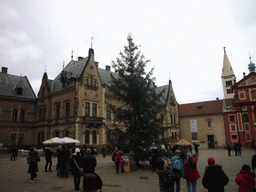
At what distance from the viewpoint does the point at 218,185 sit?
5.68 meters

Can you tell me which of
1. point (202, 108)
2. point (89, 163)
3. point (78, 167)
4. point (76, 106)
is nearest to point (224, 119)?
point (202, 108)

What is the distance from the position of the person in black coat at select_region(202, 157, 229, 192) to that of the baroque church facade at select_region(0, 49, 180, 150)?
23.4 meters

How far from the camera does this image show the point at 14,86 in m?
38.6

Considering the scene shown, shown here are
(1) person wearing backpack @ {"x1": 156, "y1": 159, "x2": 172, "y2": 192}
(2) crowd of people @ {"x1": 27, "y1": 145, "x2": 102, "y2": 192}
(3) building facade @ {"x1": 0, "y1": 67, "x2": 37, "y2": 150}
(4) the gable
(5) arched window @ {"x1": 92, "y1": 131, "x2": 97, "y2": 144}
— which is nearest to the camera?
(2) crowd of people @ {"x1": 27, "y1": 145, "x2": 102, "y2": 192}

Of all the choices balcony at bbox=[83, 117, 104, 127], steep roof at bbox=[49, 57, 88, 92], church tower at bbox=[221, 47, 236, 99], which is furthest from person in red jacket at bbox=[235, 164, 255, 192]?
church tower at bbox=[221, 47, 236, 99]

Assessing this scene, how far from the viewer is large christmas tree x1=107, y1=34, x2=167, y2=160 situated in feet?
53.1

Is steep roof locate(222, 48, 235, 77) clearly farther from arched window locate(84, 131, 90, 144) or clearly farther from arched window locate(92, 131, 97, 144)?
arched window locate(84, 131, 90, 144)

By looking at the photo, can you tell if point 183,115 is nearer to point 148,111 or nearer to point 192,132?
point 192,132

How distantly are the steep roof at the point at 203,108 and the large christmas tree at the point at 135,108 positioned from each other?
38219 millimetres

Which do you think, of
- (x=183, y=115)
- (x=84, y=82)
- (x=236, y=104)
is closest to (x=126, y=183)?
(x=84, y=82)

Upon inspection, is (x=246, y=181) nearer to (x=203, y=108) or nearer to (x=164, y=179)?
(x=164, y=179)

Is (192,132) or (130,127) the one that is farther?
(192,132)

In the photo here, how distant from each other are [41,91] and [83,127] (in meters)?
14.3

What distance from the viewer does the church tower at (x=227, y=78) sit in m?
79.9
